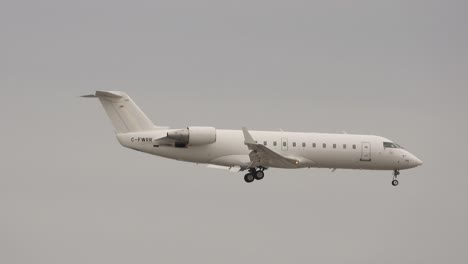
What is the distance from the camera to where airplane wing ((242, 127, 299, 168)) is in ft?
269

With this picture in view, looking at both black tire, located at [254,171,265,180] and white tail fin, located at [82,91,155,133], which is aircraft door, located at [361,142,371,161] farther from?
white tail fin, located at [82,91,155,133]

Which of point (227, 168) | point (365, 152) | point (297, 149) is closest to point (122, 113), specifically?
point (227, 168)

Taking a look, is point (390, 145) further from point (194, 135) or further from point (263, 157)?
point (194, 135)

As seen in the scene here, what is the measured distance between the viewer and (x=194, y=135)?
83.0 meters

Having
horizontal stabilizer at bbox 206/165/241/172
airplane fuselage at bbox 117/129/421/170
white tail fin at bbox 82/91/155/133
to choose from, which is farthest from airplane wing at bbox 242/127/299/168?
white tail fin at bbox 82/91/155/133

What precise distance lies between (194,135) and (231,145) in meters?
2.32

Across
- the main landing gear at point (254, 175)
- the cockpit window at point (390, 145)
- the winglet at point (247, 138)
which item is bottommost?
the main landing gear at point (254, 175)

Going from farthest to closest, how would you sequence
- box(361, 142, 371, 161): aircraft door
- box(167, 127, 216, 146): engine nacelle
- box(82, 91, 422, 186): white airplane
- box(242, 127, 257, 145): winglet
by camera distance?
box(361, 142, 371, 161): aircraft door → box(82, 91, 422, 186): white airplane → box(167, 127, 216, 146): engine nacelle → box(242, 127, 257, 145): winglet

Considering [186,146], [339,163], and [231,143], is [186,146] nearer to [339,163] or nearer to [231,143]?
[231,143]

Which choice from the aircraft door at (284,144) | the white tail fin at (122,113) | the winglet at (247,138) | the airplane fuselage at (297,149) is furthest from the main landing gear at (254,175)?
the white tail fin at (122,113)

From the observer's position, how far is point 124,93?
8431 centimetres

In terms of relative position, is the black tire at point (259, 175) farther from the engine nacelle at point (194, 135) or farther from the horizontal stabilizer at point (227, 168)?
the engine nacelle at point (194, 135)

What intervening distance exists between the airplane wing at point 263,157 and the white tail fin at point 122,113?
5767mm

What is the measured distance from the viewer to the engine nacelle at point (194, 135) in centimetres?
8288
